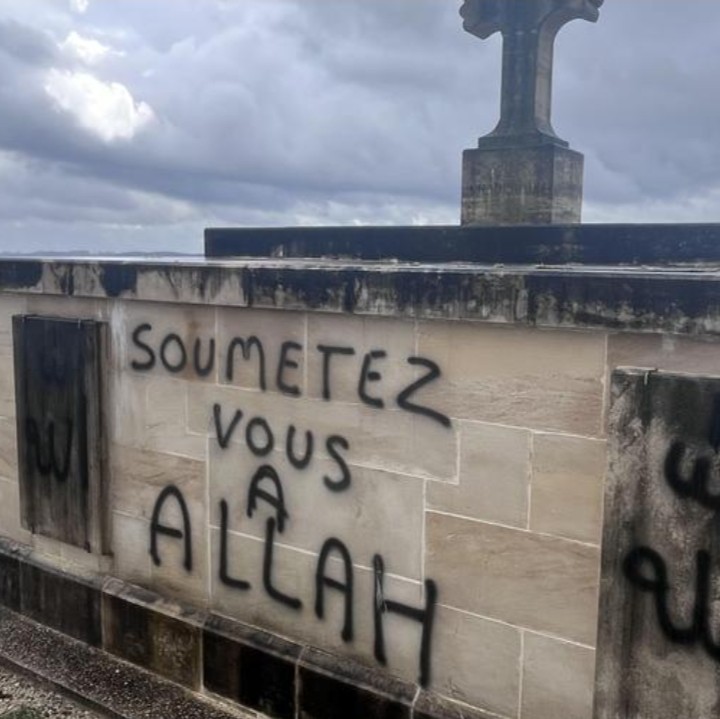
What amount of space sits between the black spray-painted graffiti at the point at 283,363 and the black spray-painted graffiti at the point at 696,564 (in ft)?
3.98

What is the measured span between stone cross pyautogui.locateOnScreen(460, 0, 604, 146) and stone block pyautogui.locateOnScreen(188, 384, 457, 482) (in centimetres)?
865

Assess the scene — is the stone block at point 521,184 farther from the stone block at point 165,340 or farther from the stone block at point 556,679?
the stone block at point 556,679

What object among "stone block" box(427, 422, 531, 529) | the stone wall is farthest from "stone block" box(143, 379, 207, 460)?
"stone block" box(427, 422, 531, 529)

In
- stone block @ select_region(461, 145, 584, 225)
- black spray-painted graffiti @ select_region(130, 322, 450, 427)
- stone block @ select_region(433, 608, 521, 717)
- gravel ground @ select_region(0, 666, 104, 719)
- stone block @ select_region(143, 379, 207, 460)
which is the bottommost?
gravel ground @ select_region(0, 666, 104, 719)

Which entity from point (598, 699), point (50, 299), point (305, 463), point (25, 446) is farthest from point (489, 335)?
point (25, 446)

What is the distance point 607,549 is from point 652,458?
20.3 inches

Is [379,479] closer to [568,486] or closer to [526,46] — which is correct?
[568,486]

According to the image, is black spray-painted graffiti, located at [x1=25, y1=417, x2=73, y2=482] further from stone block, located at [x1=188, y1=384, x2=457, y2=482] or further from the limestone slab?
stone block, located at [x1=188, y1=384, x2=457, y2=482]

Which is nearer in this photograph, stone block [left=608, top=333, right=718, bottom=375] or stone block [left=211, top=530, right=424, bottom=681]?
stone block [left=608, top=333, right=718, bottom=375]

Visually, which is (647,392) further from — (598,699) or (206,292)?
(206,292)

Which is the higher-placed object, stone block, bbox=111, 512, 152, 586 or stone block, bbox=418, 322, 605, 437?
stone block, bbox=418, 322, 605, 437

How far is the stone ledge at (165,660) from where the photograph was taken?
467cm

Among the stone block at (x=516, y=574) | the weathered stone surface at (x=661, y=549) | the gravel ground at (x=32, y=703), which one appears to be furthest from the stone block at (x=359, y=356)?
the gravel ground at (x=32, y=703)

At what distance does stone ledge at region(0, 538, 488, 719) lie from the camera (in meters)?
4.67
